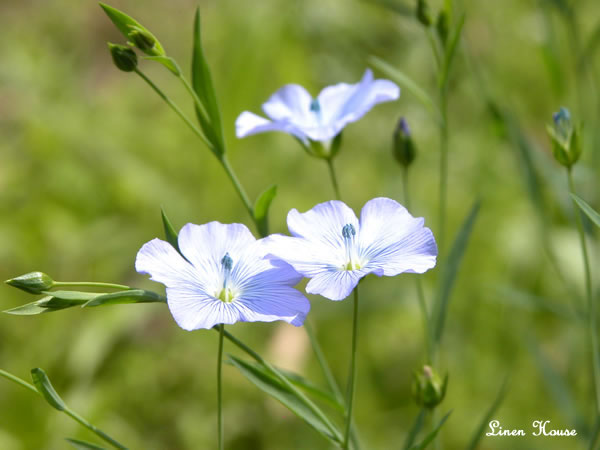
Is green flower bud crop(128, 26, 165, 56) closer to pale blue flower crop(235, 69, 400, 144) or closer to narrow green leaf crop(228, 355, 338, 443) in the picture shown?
pale blue flower crop(235, 69, 400, 144)

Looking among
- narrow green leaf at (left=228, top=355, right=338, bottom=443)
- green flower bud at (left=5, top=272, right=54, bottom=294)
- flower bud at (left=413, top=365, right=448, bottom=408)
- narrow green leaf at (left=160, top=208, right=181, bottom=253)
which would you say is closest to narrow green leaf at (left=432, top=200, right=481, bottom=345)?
flower bud at (left=413, top=365, right=448, bottom=408)

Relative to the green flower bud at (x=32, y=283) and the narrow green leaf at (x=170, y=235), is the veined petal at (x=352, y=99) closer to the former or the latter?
the narrow green leaf at (x=170, y=235)

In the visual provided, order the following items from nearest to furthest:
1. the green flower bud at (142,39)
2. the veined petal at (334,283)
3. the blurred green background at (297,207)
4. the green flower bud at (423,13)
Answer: the veined petal at (334,283) < the green flower bud at (142,39) < the green flower bud at (423,13) < the blurred green background at (297,207)

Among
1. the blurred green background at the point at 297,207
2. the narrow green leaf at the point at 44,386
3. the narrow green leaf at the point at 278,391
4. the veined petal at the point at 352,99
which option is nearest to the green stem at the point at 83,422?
the narrow green leaf at the point at 44,386

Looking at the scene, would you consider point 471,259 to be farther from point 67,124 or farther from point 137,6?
point 137,6

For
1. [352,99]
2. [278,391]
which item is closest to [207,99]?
[352,99]

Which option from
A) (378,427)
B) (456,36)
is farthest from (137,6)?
(456,36)
